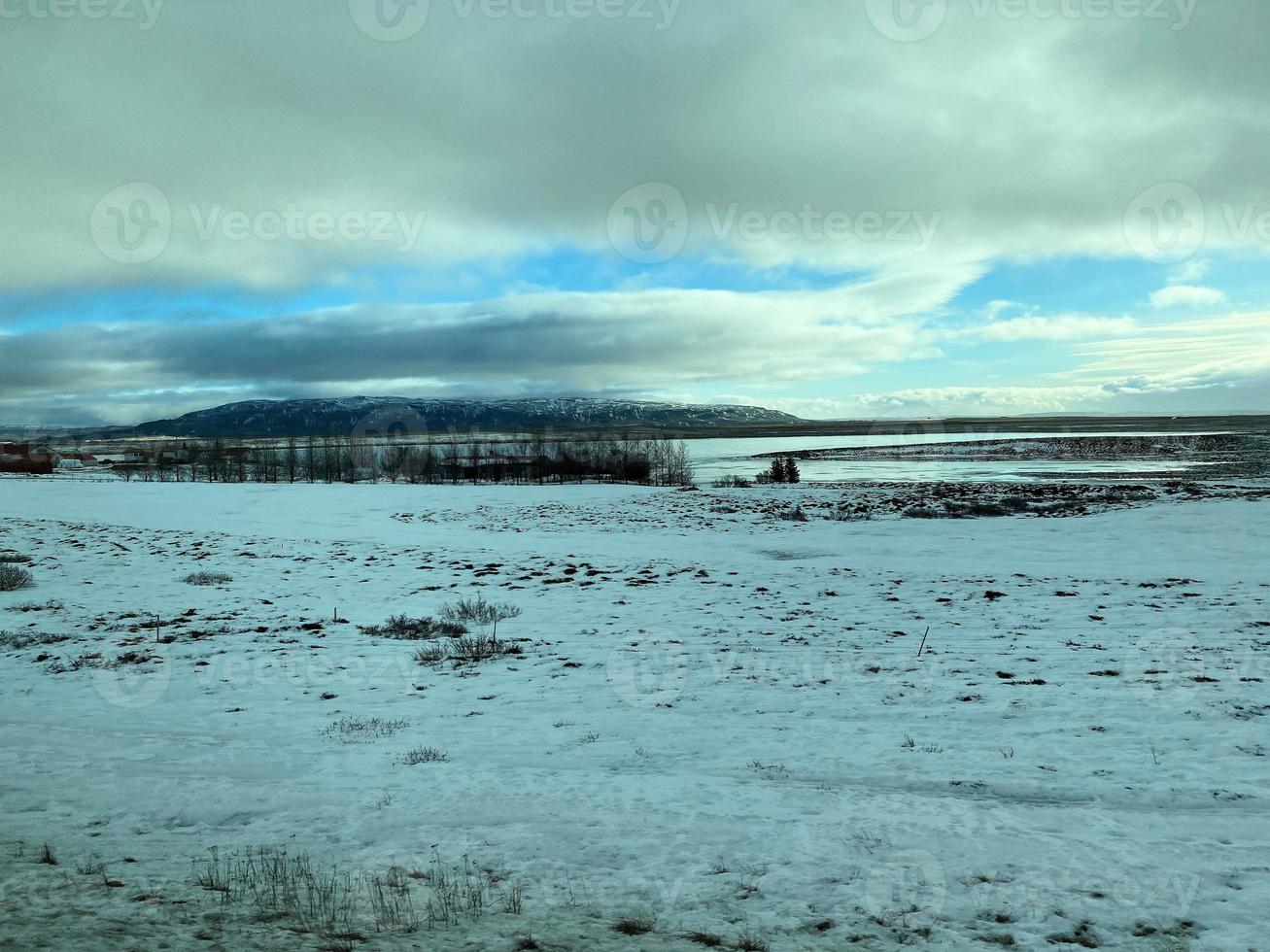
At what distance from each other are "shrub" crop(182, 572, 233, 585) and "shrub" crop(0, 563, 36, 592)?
108 inches

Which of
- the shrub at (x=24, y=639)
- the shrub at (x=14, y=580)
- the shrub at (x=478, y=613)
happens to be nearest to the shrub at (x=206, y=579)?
the shrub at (x=14, y=580)

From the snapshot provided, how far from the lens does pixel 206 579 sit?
15016mm

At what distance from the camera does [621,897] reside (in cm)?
430

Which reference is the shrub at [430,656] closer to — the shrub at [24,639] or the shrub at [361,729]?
the shrub at [361,729]

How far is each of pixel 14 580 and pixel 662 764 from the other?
578 inches

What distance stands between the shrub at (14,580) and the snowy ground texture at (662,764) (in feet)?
2.18

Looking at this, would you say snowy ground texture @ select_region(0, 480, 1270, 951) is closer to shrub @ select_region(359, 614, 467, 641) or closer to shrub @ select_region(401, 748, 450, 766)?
shrub @ select_region(401, 748, 450, 766)

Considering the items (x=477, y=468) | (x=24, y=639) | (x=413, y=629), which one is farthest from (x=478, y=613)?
(x=477, y=468)

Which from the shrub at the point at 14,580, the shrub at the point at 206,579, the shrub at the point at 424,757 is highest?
the shrub at the point at 14,580

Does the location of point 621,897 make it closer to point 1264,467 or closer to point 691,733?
point 691,733

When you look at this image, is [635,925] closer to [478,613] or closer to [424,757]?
[424,757]

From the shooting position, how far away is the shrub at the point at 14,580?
13.9 metres

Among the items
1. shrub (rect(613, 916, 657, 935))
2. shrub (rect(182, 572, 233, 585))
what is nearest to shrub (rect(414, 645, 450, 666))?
shrub (rect(613, 916, 657, 935))

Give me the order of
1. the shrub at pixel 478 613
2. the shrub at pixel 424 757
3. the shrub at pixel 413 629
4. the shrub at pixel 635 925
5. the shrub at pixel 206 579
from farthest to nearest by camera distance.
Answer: the shrub at pixel 206 579 < the shrub at pixel 478 613 < the shrub at pixel 413 629 < the shrub at pixel 424 757 < the shrub at pixel 635 925
